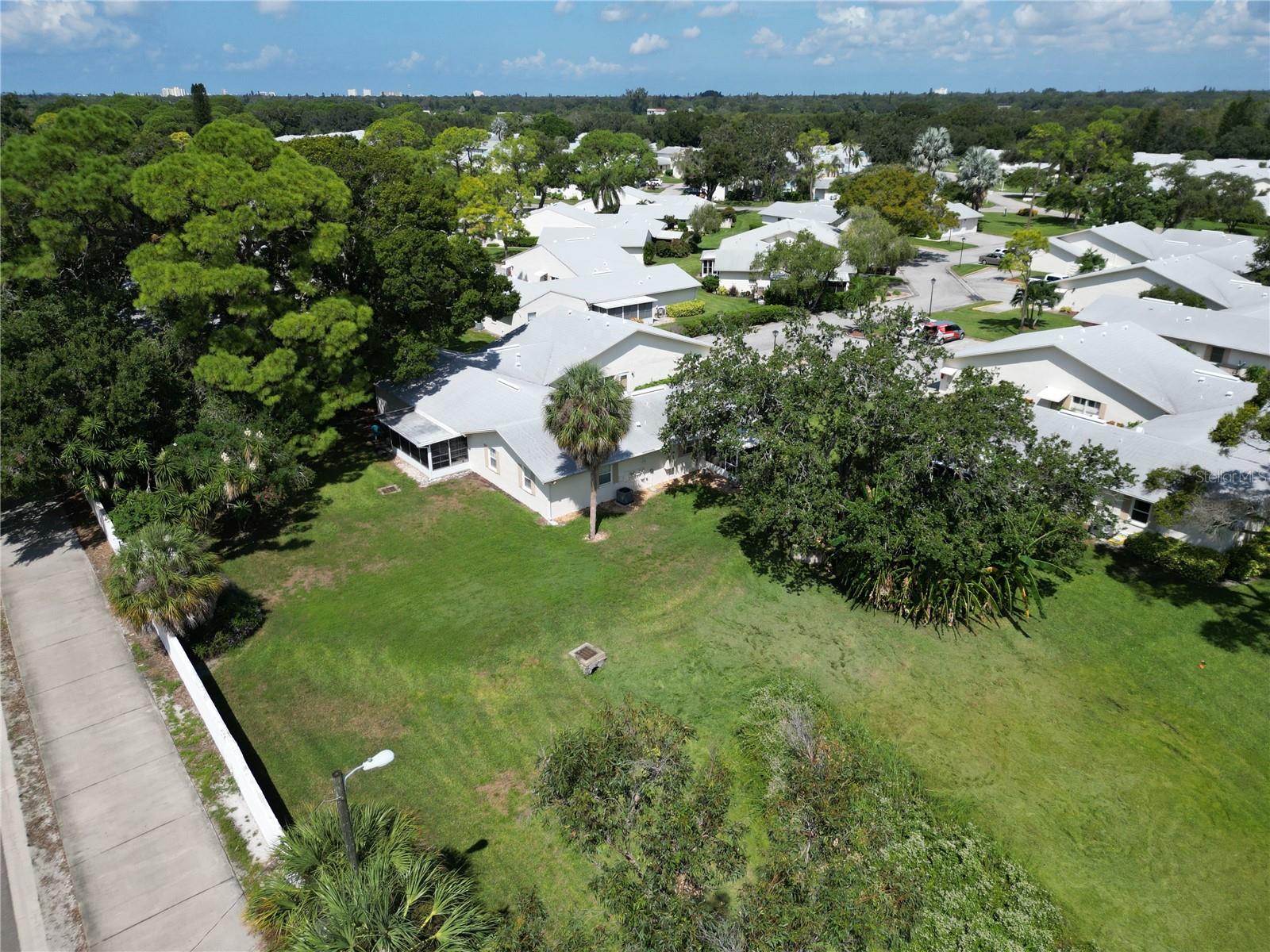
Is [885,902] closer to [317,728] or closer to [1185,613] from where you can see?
[317,728]

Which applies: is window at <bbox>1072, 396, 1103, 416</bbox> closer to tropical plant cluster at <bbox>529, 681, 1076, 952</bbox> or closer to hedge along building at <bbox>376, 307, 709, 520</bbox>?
hedge along building at <bbox>376, 307, 709, 520</bbox>

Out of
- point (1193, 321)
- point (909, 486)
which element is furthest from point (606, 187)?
point (909, 486)

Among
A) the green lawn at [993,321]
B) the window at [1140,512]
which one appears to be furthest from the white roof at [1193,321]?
the window at [1140,512]

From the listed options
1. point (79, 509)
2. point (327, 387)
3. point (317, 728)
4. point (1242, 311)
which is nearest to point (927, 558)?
point (317, 728)

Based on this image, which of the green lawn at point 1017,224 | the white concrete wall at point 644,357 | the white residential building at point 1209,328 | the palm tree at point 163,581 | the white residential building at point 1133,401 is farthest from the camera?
the green lawn at point 1017,224

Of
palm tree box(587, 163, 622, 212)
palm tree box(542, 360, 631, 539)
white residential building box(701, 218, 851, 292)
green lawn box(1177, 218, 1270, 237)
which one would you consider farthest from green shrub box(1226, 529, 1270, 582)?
palm tree box(587, 163, 622, 212)

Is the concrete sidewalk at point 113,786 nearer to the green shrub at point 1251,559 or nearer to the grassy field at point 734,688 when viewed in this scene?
the grassy field at point 734,688
